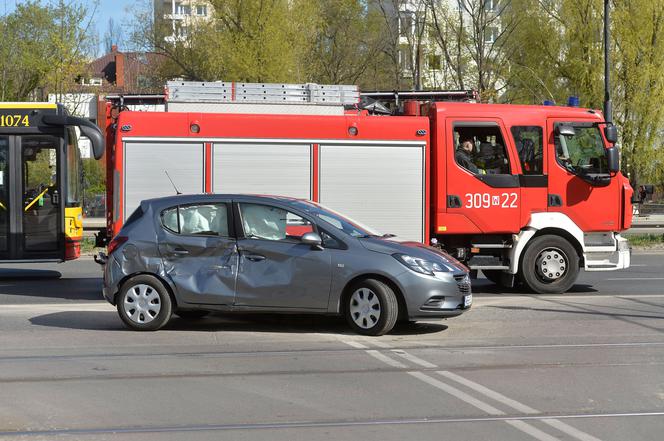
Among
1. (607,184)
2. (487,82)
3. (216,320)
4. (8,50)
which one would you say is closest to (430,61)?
(487,82)

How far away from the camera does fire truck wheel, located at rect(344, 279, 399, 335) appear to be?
31.8 ft

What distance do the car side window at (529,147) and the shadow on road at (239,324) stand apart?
13.2ft

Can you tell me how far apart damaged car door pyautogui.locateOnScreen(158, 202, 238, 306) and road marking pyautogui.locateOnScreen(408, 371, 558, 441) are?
9.38 feet

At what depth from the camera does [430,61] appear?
45812mm

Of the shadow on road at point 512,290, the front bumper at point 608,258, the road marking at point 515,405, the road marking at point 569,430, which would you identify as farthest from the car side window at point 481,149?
the road marking at point 569,430

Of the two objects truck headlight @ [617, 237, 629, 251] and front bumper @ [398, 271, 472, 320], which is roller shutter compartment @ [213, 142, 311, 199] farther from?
truck headlight @ [617, 237, 629, 251]

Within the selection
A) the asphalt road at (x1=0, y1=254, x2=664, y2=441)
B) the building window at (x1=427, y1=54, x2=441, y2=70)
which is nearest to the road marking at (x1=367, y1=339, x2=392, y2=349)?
the asphalt road at (x1=0, y1=254, x2=664, y2=441)

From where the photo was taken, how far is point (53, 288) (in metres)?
14.9

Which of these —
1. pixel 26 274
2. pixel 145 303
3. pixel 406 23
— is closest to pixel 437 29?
pixel 406 23

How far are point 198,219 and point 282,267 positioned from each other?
3.71 feet

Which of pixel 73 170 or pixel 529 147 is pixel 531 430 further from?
pixel 73 170

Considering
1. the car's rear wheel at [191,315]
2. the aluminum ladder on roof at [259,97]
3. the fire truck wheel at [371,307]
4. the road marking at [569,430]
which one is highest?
the aluminum ladder on roof at [259,97]

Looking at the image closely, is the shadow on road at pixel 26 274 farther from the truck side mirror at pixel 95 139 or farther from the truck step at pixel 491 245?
the truck step at pixel 491 245

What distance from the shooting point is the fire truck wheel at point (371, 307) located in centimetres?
969
